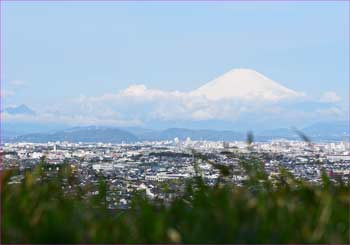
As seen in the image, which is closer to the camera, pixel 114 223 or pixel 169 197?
pixel 114 223

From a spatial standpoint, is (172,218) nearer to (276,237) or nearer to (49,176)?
(276,237)

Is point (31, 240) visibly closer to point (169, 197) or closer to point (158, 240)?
point (158, 240)

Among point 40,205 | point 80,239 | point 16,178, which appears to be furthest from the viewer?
point 16,178

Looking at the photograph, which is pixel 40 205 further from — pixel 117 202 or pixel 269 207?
pixel 117 202

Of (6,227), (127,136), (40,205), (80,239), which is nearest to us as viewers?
(80,239)

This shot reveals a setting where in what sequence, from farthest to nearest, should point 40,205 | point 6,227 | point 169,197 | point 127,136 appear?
1. point 127,136
2. point 169,197
3. point 40,205
4. point 6,227

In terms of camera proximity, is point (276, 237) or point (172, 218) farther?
point (172, 218)

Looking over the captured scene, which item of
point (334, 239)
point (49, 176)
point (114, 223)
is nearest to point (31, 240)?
point (114, 223)

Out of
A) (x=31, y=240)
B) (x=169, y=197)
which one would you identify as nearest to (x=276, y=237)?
(x=31, y=240)

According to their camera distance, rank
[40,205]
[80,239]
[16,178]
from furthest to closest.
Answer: [16,178]
[40,205]
[80,239]
